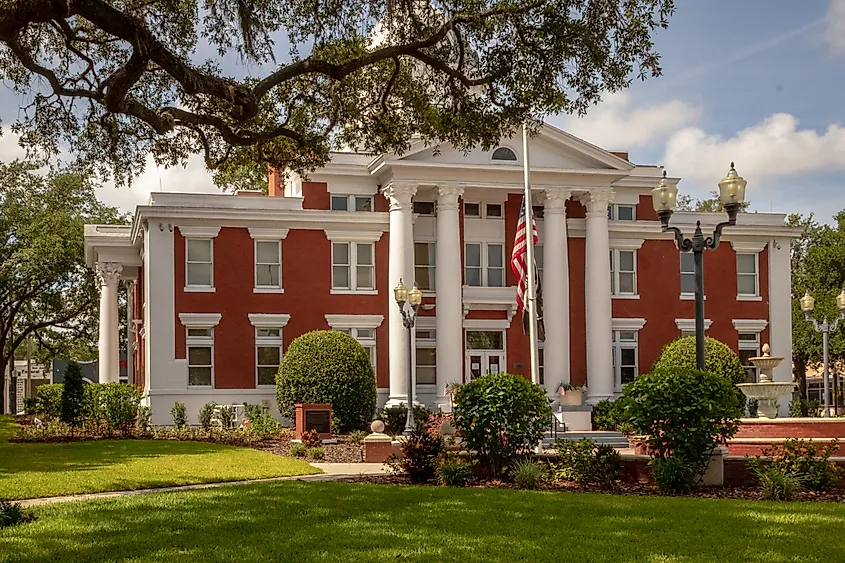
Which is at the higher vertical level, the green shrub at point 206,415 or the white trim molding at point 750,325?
the white trim molding at point 750,325

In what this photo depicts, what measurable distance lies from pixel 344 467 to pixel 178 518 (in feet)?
31.2

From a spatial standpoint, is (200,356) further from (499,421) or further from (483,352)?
(499,421)

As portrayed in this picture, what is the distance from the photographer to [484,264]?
39.7 m

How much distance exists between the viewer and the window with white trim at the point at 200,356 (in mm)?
36219

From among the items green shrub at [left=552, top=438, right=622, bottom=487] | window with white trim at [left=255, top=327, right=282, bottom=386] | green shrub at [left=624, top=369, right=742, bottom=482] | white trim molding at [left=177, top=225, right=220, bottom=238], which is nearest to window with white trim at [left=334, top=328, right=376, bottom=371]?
window with white trim at [left=255, top=327, right=282, bottom=386]

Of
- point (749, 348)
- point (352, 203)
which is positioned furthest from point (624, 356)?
point (352, 203)

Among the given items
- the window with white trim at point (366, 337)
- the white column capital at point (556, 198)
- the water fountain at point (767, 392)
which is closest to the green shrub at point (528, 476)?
the water fountain at point (767, 392)

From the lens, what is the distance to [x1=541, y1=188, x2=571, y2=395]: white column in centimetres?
3803

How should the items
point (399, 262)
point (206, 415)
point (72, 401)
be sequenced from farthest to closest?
point (399, 262), point (206, 415), point (72, 401)

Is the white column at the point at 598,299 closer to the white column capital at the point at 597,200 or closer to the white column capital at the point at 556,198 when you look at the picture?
the white column capital at the point at 597,200

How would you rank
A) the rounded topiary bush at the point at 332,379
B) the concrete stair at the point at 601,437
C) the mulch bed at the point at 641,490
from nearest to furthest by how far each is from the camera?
1. the mulch bed at the point at 641,490
2. the concrete stair at the point at 601,437
3. the rounded topiary bush at the point at 332,379

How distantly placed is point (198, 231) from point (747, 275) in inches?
858

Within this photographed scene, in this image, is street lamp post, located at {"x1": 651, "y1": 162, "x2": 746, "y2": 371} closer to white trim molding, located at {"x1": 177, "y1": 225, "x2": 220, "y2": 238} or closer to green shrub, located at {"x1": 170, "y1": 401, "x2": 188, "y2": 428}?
green shrub, located at {"x1": 170, "y1": 401, "x2": 188, "y2": 428}

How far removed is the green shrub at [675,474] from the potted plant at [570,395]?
21217 mm
